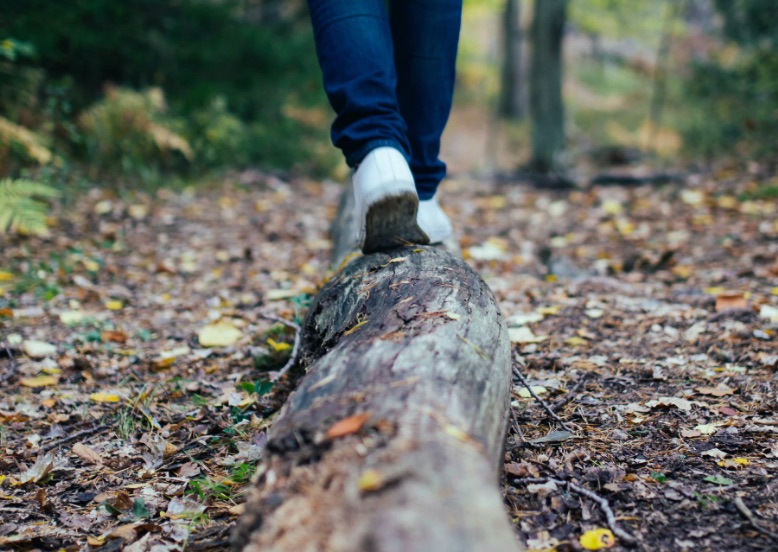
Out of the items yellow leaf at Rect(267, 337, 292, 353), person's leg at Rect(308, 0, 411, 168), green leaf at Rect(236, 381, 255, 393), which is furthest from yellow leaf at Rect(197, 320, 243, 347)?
person's leg at Rect(308, 0, 411, 168)

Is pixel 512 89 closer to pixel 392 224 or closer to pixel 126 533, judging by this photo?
pixel 392 224

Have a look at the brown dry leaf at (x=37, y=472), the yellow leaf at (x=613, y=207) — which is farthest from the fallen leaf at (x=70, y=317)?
the yellow leaf at (x=613, y=207)

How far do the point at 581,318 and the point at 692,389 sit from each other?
0.68 meters

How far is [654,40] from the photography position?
58.7ft

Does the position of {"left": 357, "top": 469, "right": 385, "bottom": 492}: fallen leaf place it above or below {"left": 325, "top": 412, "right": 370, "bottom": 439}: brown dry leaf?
below

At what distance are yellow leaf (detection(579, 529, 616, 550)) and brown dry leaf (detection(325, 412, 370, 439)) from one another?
0.55 m

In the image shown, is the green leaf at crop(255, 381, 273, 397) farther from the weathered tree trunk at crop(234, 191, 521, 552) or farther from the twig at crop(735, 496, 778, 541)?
the twig at crop(735, 496, 778, 541)

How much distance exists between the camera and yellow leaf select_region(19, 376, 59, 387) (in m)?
2.09

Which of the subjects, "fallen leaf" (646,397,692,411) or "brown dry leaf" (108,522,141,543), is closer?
"brown dry leaf" (108,522,141,543)

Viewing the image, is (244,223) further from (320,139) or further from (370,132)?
(370,132)

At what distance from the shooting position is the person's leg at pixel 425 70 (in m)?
1.90

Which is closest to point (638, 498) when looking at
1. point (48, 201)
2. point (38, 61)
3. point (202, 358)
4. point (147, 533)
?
point (147, 533)

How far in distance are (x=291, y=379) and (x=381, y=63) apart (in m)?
1.07

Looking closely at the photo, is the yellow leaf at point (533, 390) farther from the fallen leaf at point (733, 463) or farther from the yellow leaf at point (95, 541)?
the yellow leaf at point (95, 541)
